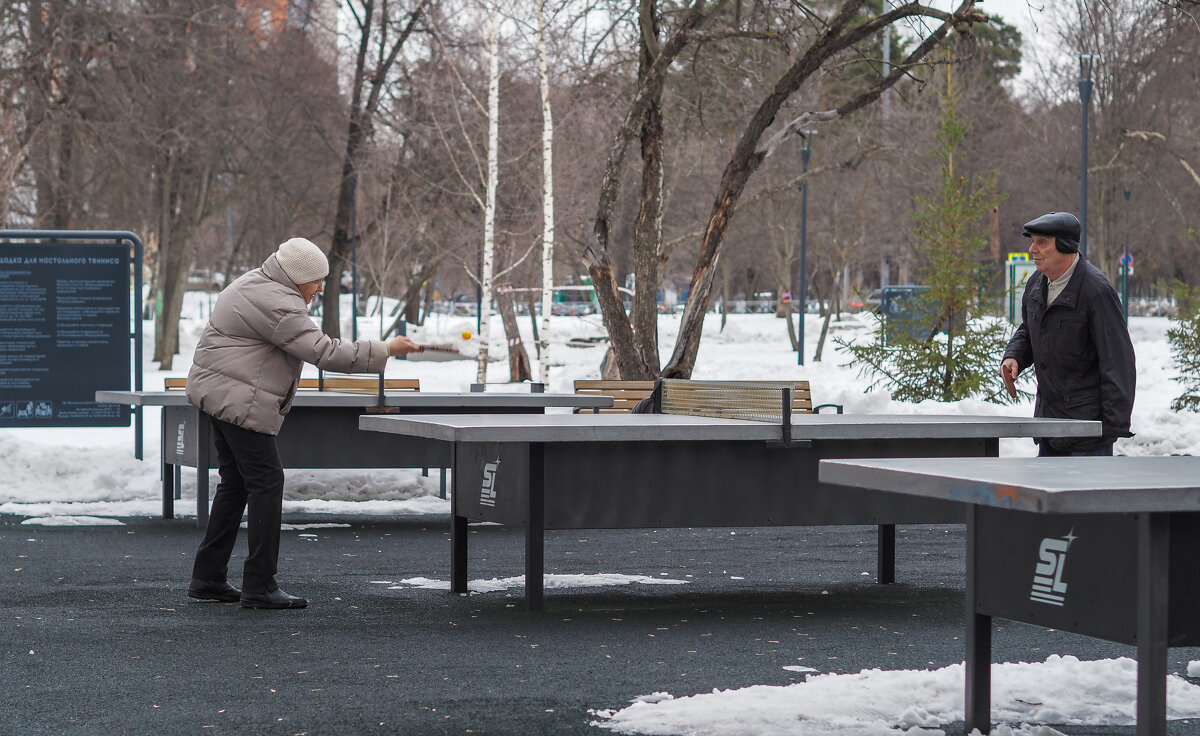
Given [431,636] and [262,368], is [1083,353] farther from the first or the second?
[262,368]

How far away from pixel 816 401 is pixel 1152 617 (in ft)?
53.2

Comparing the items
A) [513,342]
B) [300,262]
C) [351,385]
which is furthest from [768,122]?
[513,342]

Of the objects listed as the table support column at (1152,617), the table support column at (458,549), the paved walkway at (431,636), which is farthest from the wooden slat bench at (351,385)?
the table support column at (1152,617)

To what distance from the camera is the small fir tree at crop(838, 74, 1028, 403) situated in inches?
831

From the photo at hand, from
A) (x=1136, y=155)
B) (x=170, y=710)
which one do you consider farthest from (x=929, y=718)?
(x=1136, y=155)

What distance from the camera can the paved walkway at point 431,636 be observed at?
5586 millimetres

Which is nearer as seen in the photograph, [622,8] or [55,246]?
[55,246]

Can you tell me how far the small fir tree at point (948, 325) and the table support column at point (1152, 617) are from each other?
16.7m

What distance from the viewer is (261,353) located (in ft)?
25.6

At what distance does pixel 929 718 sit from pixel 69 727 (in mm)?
2894

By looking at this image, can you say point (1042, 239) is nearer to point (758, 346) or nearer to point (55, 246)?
point (55, 246)

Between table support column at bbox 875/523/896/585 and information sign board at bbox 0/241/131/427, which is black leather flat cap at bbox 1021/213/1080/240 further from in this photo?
information sign board at bbox 0/241/131/427

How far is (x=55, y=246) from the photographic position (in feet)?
47.8

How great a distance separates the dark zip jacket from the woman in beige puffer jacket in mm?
2954
